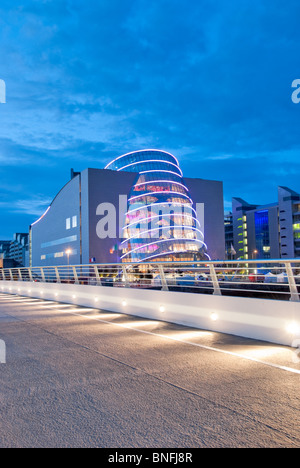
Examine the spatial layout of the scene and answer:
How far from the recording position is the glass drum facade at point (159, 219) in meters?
75.1

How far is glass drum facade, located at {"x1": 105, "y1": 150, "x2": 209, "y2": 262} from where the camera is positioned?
75062 millimetres

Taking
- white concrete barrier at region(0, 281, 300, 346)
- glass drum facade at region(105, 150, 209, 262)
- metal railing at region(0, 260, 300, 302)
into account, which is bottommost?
white concrete barrier at region(0, 281, 300, 346)

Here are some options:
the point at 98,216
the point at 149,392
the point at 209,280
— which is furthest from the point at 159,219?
the point at 149,392

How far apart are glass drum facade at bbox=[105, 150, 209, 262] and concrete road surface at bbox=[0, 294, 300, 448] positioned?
215 ft

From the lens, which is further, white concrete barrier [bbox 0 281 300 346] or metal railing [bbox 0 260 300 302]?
metal railing [bbox 0 260 300 302]

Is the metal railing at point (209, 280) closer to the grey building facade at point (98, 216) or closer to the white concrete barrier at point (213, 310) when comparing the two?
the white concrete barrier at point (213, 310)

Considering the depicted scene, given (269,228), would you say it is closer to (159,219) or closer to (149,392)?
(159,219)

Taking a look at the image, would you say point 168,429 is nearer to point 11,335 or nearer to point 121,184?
point 11,335

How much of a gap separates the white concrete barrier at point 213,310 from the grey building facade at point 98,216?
217ft

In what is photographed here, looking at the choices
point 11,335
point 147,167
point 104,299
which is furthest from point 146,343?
point 147,167

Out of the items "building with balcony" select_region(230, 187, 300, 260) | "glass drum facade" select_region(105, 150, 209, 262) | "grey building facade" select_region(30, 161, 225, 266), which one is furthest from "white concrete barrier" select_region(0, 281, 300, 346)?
"building with balcony" select_region(230, 187, 300, 260)

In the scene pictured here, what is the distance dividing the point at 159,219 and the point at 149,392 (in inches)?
2778

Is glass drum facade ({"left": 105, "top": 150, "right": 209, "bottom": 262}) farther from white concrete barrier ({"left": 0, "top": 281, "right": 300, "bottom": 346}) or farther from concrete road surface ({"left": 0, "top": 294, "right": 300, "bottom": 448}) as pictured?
concrete road surface ({"left": 0, "top": 294, "right": 300, "bottom": 448})

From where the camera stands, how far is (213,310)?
10.4 metres
